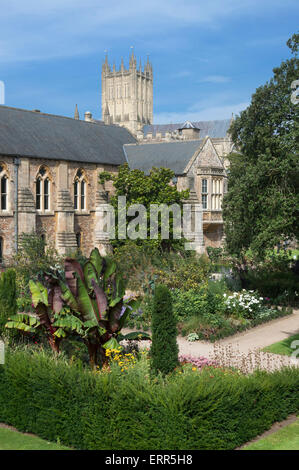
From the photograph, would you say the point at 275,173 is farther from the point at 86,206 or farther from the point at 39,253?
the point at 86,206

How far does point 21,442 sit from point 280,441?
484 centimetres


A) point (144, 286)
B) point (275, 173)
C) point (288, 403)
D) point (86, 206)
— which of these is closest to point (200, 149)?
point (86, 206)

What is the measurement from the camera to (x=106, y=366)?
12609 millimetres

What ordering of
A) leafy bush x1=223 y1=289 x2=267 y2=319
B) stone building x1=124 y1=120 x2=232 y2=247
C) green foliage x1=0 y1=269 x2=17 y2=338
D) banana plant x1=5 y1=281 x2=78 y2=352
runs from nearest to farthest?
banana plant x1=5 y1=281 x2=78 y2=352 < green foliage x1=0 y1=269 x2=17 y2=338 < leafy bush x1=223 y1=289 x2=267 y2=319 < stone building x1=124 y1=120 x2=232 y2=247

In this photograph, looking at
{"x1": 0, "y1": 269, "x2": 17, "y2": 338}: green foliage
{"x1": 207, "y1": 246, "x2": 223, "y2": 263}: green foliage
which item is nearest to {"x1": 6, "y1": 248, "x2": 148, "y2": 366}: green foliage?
{"x1": 0, "y1": 269, "x2": 17, "y2": 338}: green foliage

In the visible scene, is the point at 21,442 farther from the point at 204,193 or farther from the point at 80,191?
the point at 204,193

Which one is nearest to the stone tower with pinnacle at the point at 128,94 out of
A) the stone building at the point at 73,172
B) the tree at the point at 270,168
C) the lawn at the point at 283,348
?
the stone building at the point at 73,172

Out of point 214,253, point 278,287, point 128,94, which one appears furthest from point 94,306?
point 128,94

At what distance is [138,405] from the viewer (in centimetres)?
966

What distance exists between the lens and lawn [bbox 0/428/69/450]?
408 inches

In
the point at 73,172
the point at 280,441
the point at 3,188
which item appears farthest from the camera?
the point at 73,172

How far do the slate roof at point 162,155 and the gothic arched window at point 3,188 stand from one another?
11.2m

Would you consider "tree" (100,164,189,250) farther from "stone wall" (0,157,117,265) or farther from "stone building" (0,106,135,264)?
"stone building" (0,106,135,264)

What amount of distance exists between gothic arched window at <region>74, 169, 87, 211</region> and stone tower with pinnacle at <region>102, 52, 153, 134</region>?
7659 cm
